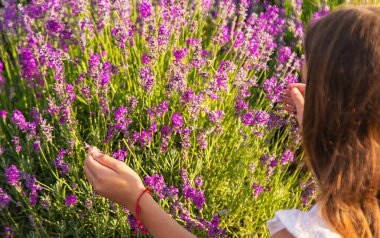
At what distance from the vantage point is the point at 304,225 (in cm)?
147

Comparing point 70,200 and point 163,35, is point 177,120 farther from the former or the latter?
point 70,200

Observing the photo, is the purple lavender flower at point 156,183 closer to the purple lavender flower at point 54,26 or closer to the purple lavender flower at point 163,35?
the purple lavender flower at point 163,35

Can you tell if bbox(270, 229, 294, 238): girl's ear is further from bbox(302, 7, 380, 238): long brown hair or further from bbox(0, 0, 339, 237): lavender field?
bbox(0, 0, 339, 237): lavender field

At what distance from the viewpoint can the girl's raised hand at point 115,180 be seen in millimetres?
1803

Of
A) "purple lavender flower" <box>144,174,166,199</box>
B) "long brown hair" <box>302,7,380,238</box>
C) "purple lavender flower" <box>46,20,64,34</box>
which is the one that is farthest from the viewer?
"purple lavender flower" <box>46,20,64,34</box>

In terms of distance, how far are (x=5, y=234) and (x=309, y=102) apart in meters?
1.83

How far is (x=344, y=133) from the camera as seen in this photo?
150 centimetres

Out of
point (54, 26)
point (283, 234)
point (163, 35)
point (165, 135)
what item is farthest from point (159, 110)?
point (283, 234)

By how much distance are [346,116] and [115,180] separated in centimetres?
77

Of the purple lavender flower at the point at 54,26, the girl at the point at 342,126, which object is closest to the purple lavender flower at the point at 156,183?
the girl at the point at 342,126

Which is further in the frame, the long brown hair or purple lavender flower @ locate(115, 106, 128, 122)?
purple lavender flower @ locate(115, 106, 128, 122)

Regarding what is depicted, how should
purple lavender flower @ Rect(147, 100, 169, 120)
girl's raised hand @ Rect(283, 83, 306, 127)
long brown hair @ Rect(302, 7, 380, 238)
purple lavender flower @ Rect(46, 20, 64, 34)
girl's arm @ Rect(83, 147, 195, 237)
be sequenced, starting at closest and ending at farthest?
1. long brown hair @ Rect(302, 7, 380, 238)
2. girl's arm @ Rect(83, 147, 195, 237)
3. girl's raised hand @ Rect(283, 83, 306, 127)
4. purple lavender flower @ Rect(147, 100, 169, 120)
5. purple lavender flower @ Rect(46, 20, 64, 34)

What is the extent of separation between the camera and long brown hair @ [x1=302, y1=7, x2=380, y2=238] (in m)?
1.43

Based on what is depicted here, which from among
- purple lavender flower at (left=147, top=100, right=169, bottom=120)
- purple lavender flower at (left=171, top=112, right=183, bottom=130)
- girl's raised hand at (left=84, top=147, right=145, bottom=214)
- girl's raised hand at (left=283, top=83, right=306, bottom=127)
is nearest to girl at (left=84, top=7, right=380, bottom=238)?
girl's raised hand at (left=283, top=83, right=306, bottom=127)
